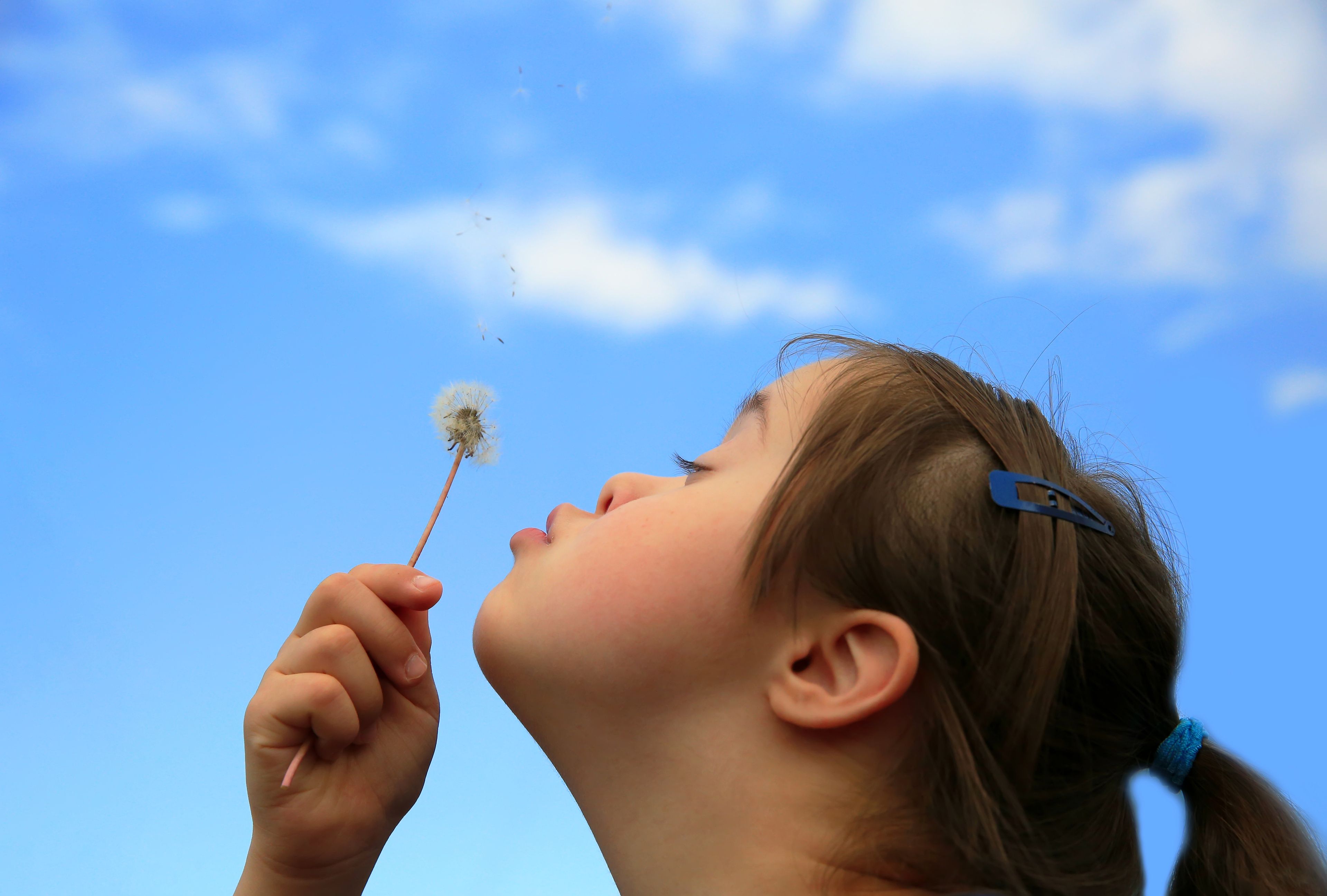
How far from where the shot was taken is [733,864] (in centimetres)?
129

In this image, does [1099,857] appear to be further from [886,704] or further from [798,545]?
[798,545]

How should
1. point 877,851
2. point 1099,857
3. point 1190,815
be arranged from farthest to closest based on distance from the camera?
point 1190,815 → point 1099,857 → point 877,851

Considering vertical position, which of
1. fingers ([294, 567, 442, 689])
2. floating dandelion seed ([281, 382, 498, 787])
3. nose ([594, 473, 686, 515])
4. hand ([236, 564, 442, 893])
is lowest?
hand ([236, 564, 442, 893])

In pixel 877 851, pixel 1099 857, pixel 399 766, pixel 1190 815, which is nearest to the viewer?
pixel 877 851

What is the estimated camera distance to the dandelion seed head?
191 centimetres

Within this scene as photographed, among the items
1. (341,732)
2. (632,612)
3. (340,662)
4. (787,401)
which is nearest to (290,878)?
(341,732)

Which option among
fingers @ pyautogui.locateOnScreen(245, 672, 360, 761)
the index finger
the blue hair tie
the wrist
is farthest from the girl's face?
the blue hair tie

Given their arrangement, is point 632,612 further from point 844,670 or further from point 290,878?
point 290,878

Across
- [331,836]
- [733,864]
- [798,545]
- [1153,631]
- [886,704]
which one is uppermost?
[1153,631]

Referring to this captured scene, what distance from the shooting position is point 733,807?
1308mm

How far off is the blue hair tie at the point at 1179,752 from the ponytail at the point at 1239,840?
3cm

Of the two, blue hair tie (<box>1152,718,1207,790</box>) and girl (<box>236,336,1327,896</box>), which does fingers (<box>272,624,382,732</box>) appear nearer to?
girl (<box>236,336,1327,896</box>)

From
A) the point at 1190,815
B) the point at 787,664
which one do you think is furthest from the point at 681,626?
the point at 1190,815

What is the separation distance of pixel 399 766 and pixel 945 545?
114cm
